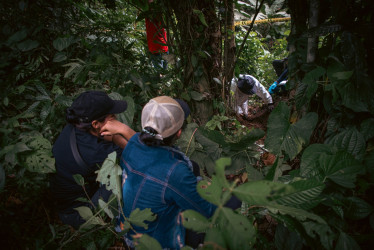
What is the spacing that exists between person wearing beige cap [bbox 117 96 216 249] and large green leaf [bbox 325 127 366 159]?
0.80m

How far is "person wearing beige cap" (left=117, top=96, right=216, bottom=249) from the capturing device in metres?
1.07

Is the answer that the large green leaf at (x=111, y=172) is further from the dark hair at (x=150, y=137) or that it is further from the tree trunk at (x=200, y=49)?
the tree trunk at (x=200, y=49)

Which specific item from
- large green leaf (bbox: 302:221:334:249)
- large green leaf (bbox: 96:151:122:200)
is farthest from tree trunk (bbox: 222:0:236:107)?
large green leaf (bbox: 302:221:334:249)

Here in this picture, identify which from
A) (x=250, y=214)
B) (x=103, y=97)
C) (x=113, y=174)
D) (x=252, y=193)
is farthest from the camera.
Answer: (x=103, y=97)

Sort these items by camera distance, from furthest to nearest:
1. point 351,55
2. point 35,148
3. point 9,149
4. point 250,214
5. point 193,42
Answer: point 193,42
point 35,148
point 9,149
point 351,55
point 250,214

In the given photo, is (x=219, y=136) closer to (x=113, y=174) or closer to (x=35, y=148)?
(x=113, y=174)

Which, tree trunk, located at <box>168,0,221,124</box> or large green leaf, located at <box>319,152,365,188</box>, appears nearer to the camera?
large green leaf, located at <box>319,152,365,188</box>

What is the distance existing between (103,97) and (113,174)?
2.52 feet

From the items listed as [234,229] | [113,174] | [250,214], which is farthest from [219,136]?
[234,229]

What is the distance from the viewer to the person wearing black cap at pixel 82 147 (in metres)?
1.59

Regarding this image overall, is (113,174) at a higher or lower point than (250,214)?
lower

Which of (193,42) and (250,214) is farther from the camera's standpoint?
(193,42)

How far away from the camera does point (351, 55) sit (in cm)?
100

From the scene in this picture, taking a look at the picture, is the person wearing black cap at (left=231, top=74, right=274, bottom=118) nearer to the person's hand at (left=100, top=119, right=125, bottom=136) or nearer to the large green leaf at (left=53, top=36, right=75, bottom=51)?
the person's hand at (left=100, top=119, right=125, bottom=136)
